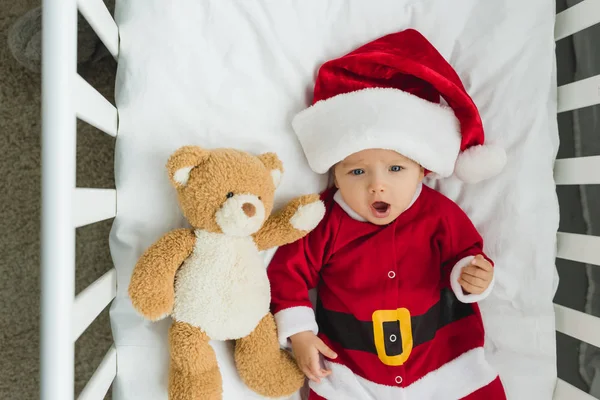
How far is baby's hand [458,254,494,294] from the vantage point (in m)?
0.85

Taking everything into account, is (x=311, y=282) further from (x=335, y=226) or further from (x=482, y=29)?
(x=482, y=29)

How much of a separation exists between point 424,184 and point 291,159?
0.25m

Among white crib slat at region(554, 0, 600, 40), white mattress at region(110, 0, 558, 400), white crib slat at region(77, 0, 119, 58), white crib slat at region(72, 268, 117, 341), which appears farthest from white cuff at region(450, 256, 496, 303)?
white crib slat at region(77, 0, 119, 58)

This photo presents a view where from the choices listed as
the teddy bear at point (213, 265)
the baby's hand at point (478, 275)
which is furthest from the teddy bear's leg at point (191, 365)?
the baby's hand at point (478, 275)

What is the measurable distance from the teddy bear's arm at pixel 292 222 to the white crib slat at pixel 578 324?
47cm

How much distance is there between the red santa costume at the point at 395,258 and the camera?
86 centimetres

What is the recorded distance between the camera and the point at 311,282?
924 mm

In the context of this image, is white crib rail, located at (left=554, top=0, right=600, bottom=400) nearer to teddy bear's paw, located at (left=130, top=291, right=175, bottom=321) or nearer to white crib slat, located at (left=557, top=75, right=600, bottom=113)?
white crib slat, located at (left=557, top=75, right=600, bottom=113)

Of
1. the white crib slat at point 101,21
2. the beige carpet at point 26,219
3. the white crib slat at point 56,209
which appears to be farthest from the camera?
the beige carpet at point 26,219

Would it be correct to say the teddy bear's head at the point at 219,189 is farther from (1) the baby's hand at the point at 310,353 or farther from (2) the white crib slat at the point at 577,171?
(2) the white crib slat at the point at 577,171

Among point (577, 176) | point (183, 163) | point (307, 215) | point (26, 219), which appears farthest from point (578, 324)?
point (26, 219)

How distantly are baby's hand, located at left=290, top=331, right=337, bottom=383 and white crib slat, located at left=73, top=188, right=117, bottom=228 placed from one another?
1.19ft

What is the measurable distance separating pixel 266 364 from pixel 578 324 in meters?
0.54

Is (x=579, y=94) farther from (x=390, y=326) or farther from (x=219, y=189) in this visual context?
(x=219, y=189)
